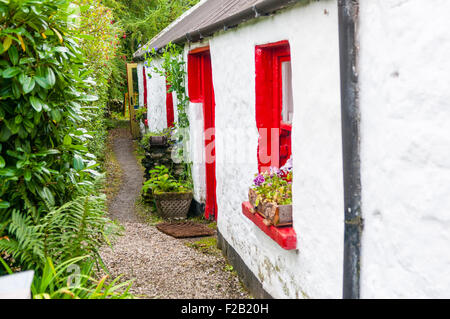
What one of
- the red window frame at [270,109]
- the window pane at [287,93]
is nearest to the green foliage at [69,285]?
Result: the red window frame at [270,109]

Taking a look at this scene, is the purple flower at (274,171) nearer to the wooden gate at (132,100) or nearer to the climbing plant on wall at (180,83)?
the climbing plant on wall at (180,83)

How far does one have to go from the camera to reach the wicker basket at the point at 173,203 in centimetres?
765

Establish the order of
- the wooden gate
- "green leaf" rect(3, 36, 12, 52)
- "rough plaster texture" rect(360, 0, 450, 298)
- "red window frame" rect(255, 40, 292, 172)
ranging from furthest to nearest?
the wooden gate
"red window frame" rect(255, 40, 292, 172)
"green leaf" rect(3, 36, 12, 52)
"rough plaster texture" rect(360, 0, 450, 298)

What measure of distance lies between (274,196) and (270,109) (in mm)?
915

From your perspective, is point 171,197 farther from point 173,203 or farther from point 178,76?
point 178,76

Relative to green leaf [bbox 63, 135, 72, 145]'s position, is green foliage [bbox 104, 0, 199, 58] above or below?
above

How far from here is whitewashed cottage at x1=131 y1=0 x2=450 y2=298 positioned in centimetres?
201

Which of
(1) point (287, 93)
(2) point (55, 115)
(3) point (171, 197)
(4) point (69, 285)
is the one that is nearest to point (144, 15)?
(3) point (171, 197)

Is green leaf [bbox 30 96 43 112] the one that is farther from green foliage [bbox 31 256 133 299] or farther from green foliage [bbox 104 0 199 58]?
green foliage [bbox 104 0 199 58]

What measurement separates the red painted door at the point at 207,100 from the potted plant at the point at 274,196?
311cm

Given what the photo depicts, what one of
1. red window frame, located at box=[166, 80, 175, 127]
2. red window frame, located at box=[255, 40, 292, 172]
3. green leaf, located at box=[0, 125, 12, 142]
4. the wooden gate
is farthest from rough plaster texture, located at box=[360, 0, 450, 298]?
the wooden gate

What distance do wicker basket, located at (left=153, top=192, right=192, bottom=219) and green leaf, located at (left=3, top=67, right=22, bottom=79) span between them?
4577 millimetres

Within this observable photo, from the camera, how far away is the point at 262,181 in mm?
3986

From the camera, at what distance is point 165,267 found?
542cm
